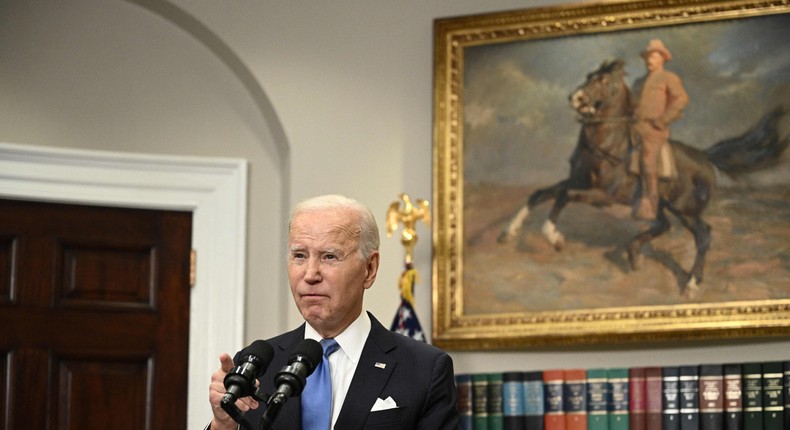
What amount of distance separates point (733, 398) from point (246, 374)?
2.57m

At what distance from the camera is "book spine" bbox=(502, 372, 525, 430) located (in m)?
5.01

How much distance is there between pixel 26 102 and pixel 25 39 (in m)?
0.28

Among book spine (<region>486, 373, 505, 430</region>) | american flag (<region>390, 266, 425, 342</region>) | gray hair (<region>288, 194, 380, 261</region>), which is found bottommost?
book spine (<region>486, 373, 505, 430</region>)

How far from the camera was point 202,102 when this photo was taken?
5.69 meters

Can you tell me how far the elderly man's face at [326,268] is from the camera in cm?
310

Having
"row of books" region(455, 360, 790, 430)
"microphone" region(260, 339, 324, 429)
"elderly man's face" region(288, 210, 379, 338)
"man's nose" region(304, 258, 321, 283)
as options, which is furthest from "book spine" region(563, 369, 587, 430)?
"microphone" region(260, 339, 324, 429)

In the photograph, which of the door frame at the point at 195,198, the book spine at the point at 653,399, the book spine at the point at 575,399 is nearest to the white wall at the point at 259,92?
Answer: the door frame at the point at 195,198

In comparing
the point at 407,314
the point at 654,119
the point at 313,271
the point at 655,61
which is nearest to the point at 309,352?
the point at 313,271

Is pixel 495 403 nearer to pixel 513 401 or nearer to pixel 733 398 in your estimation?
pixel 513 401

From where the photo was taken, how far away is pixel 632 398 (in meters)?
4.89

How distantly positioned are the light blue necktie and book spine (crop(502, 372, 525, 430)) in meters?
1.99

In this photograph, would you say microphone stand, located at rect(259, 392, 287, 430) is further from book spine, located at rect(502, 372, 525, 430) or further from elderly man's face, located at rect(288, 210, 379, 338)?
book spine, located at rect(502, 372, 525, 430)

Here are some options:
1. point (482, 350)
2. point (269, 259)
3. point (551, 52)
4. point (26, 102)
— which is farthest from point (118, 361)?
point (551, 52)

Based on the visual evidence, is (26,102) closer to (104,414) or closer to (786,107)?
(104,414)
